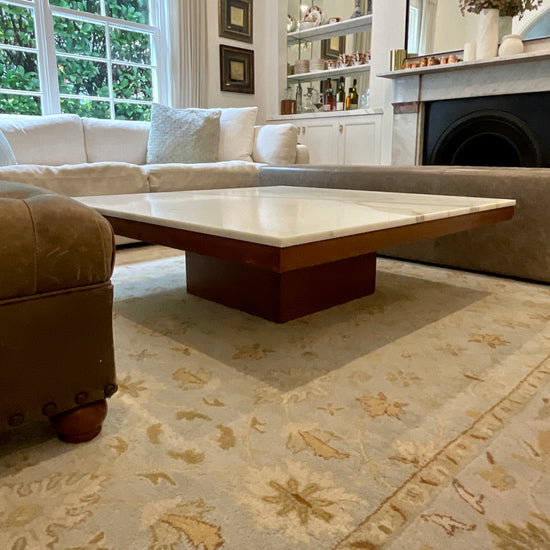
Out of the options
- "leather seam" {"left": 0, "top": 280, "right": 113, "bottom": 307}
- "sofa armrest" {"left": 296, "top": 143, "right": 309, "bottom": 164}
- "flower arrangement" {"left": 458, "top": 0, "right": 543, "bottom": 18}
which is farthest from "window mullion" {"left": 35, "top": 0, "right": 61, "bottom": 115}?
"leather seam" {"left": 0, "top": 280, "right": 113, "bottom": 307}

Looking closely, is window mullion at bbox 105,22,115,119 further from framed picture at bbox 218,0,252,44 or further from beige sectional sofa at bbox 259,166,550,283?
beige sectional sofa at bbox 259,166,550,283

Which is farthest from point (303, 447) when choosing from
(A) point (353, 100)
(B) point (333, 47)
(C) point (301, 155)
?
(B) point (333, 47)

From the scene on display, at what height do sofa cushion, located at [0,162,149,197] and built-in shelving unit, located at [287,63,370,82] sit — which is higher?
built-in shelving unit, located at [287,63,370,82]

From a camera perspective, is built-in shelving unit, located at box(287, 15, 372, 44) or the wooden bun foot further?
built-in shelving unit, located at box(287, 15, 372, 44)

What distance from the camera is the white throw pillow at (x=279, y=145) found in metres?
3.79

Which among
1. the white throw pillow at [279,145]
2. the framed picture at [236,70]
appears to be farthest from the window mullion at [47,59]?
the white throw pillow at [279,145]

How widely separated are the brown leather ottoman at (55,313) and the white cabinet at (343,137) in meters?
3.95

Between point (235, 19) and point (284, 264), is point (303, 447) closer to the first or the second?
point (284, 264)

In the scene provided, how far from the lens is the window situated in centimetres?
386

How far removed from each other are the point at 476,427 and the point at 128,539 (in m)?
0.69

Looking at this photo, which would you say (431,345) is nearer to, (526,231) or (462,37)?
(526,231)

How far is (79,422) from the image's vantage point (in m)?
0.94

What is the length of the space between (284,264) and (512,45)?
3.38m

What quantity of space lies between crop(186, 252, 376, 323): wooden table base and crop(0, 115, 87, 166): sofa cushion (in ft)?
6.47
